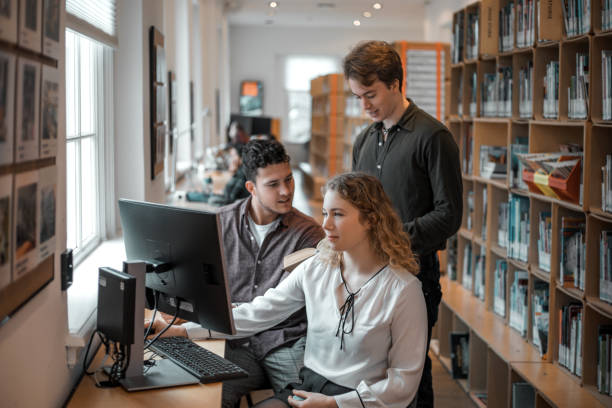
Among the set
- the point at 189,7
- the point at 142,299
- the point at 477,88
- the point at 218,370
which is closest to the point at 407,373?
the point at 218,370

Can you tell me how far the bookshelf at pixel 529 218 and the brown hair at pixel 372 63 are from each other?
83 cm

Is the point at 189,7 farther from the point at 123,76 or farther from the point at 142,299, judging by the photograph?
the point at 142,299

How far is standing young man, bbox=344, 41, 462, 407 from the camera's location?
8.34ft

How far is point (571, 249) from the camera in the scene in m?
3.08

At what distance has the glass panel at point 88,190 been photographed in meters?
3.05

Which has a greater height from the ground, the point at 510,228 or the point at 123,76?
the point at 123,76

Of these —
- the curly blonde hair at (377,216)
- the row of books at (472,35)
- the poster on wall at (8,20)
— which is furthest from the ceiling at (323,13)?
the poster on wall at (8,20)

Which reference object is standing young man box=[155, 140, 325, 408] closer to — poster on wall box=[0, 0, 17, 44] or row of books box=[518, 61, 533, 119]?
poster on wall box=[0, 0, 17, 44]

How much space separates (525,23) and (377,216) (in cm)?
201

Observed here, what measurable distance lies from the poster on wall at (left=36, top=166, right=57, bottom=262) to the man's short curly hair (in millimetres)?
950

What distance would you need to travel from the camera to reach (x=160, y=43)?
404cm

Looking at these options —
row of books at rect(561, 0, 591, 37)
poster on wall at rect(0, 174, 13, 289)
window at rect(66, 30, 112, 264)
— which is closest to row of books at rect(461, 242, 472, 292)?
row of books at rect(561, 0, 591, 37)

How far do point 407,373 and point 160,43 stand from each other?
2749mm

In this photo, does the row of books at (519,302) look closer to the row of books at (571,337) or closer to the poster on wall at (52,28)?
the row of books at (571,337)
